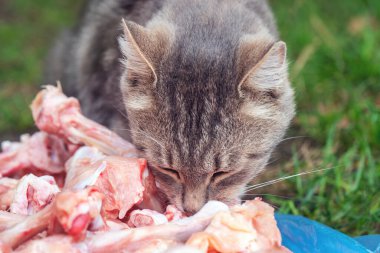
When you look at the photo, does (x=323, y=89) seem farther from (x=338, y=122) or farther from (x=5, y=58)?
(x=5, y=58)

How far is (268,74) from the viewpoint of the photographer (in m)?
2.18

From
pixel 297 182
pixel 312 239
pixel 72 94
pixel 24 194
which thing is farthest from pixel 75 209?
pixel 72 94

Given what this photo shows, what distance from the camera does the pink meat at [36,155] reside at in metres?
2.57

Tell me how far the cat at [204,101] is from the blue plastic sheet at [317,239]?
27cm

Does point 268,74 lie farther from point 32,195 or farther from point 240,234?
point 32,195

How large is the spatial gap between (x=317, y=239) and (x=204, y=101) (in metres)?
0.62

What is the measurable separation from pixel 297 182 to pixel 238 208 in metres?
1.02

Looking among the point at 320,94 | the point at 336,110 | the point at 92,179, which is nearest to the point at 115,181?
the point at 92,179

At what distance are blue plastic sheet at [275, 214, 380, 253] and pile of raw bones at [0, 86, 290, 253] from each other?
0.66 ft

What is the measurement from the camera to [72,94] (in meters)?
3.75

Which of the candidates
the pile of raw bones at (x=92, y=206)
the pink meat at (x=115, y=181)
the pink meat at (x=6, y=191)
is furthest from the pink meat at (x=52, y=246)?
the pink meat at (x=6, y=191)

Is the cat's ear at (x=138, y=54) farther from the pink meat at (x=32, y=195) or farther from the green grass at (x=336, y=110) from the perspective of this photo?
the green grass at (x=336, y=110)

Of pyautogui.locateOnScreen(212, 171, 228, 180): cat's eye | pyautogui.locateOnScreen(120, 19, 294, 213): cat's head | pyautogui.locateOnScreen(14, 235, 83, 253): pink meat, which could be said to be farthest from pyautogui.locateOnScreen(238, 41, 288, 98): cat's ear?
pyautogui.locateOnScreen(14, 235, 83, 253): pink meat

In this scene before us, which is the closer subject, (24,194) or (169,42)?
(24,194)
